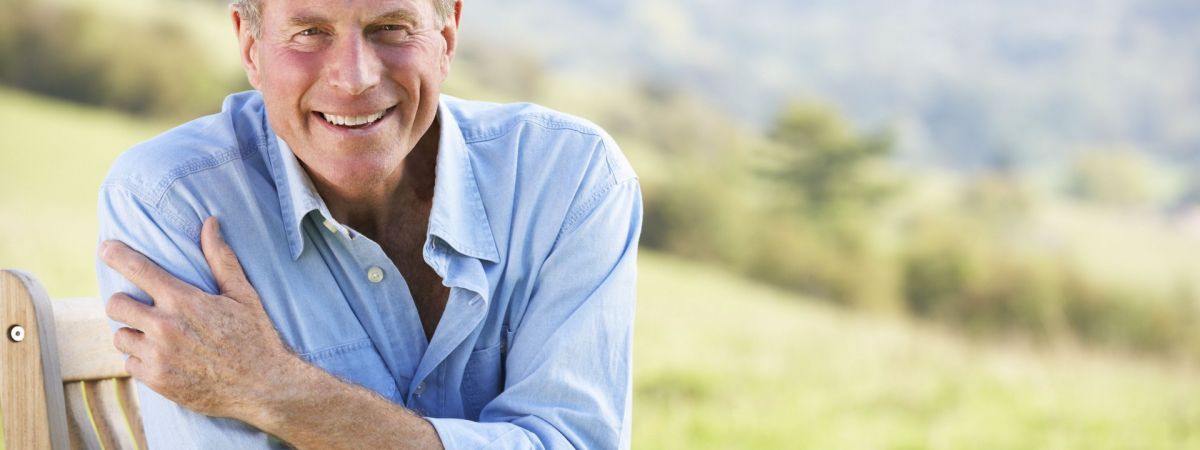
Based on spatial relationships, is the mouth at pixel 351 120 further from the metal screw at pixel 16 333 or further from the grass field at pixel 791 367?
the grass field at pixel 791 367

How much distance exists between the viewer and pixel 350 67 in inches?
61.3

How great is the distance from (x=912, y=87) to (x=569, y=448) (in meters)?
5.81

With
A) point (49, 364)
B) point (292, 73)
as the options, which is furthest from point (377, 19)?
point (49, 364)

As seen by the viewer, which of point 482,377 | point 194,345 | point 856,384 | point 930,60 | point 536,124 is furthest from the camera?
point 930,60

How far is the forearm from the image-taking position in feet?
4.85

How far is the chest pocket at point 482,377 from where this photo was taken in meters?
1.76

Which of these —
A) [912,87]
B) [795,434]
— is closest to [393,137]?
[795,434]

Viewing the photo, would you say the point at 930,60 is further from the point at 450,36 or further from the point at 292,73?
the point at 292,73

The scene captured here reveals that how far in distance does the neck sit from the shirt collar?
0.04m

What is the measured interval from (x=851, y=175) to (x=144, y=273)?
572 cm

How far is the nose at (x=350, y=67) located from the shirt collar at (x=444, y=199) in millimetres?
173

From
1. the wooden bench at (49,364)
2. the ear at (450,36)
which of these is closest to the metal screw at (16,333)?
the wooden bench at (49,364)

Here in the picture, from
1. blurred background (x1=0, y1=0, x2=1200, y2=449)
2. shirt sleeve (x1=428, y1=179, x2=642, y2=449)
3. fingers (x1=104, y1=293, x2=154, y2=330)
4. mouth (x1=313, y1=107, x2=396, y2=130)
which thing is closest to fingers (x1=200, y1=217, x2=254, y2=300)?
fingers (x1=104, y1=293, x2=154, y2=330)

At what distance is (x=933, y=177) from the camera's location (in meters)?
6.68
